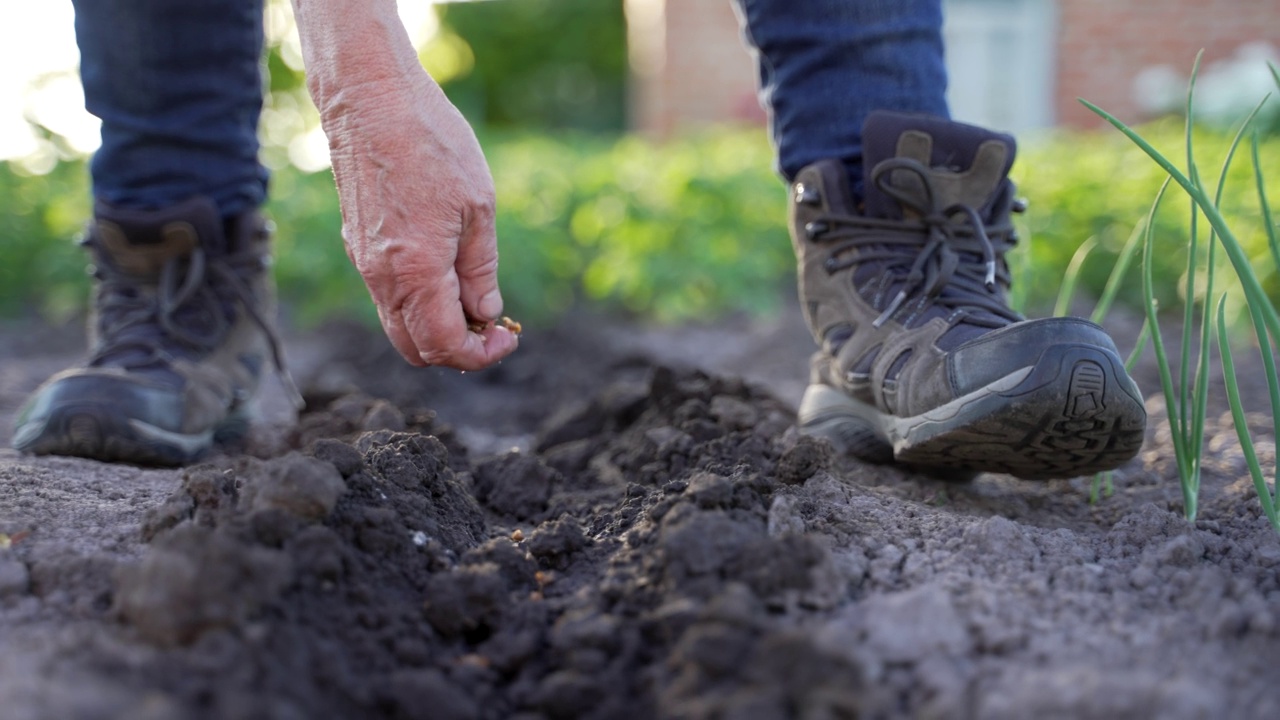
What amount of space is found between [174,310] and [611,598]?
1335 millimetres

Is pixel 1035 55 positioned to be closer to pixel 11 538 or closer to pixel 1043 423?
pixel 1043 423

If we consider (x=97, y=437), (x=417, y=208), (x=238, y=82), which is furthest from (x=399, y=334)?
(x=238, y=82)

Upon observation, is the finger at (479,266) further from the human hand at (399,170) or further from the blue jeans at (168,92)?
the blue jeans at (168,92)

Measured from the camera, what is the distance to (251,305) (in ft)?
6.88

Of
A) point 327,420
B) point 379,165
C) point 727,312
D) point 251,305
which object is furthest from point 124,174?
point 727,312

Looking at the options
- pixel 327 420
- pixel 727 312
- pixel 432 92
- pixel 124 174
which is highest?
pixel 432 92

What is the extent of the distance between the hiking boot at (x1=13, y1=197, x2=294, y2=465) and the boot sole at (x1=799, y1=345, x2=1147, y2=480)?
1259mm

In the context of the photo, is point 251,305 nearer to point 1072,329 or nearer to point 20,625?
point 20,625

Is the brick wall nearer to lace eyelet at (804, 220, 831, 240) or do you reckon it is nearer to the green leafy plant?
lace eyelet at (804, 220, 831, 240)

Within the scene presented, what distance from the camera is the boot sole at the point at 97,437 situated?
5.82ft

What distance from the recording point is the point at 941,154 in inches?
65.6

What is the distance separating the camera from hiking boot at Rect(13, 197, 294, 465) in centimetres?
180

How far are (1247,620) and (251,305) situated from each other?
177 centimetres

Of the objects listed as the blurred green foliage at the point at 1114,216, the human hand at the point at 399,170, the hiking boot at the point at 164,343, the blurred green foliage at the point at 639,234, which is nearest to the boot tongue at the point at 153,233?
the hiking boot at the point at 164,343
